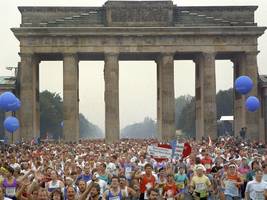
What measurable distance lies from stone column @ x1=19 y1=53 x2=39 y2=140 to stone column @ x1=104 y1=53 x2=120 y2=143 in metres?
8.62

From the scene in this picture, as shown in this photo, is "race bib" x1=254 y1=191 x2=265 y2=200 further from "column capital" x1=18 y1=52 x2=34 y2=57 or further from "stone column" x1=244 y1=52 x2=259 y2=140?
"column capital" x1=18 y1=52 x2=34 y2=57

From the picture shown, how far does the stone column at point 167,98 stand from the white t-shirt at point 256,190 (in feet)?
216

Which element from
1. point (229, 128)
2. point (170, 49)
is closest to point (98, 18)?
point (170, 49)

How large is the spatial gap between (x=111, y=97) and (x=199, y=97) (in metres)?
11.2

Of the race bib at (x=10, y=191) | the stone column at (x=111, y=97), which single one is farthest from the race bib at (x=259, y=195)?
the stone column at (x=111, y=97)

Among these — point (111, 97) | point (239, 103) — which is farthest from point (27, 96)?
point (239, 103)

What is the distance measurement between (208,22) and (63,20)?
17.0 meters

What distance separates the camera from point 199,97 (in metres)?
91.2

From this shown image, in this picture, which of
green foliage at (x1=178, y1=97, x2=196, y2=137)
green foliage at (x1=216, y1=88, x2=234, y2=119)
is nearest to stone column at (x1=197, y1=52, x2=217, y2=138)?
green foliage at (x1=178, y1=97, x2=196, y2=137)

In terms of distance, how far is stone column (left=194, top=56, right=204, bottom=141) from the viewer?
8850cm

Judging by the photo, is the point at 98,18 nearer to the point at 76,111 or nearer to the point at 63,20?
the point at 63,20

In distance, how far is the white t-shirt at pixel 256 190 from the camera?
68.3 ft

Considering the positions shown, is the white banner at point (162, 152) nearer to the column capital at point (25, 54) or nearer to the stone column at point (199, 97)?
the stone column at point (199, 97)

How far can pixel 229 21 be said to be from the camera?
87688mm
